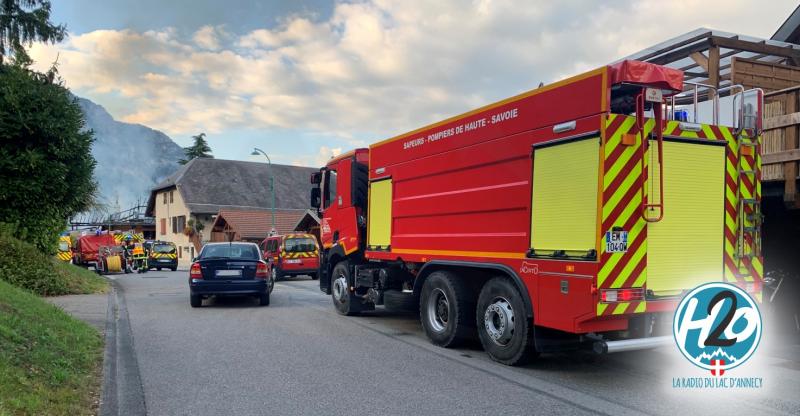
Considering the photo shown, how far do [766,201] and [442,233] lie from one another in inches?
201

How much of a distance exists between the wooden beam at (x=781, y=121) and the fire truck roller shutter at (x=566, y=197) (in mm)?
4320

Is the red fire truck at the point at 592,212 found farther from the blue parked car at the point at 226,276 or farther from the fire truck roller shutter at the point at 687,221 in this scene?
the blue parked car at the point at 226,276

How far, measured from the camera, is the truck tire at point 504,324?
6672 millimetres

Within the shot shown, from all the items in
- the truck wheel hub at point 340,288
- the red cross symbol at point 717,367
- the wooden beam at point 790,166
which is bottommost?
the red cross symbol at point 717,367

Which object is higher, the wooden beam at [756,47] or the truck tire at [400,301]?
the wooden beam at [756,47]

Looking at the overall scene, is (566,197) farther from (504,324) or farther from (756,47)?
(756,47)

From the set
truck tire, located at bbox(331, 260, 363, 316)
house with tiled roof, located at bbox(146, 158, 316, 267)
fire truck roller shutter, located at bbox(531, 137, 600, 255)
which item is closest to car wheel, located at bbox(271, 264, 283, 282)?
truck tire, located at bbox(331, 260, 363, 316)

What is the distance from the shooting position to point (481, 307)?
7.39m

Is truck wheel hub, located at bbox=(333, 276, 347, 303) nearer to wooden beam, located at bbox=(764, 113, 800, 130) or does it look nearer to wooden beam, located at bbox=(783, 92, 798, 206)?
wooden beam, located at bbox=(783, 92, 798, 206)

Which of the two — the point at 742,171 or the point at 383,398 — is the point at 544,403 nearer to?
the point at 383,398

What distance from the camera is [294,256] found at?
77.8 ft

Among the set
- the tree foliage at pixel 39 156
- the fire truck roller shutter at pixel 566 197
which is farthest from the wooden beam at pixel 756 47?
the tree foliage at pixel 39 156

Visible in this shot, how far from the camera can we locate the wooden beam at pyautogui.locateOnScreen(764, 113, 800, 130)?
27.6 ft

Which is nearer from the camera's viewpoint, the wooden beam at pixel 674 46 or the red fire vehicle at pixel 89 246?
the wooden beam at pixel 674 46
